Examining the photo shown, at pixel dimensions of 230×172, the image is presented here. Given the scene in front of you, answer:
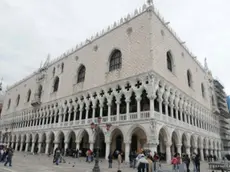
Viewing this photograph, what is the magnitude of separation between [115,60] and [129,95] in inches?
226

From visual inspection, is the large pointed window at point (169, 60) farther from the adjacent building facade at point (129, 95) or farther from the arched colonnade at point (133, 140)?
the arched colonnade at point (133, 140)

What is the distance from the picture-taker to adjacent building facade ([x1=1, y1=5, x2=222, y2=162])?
17938 mm

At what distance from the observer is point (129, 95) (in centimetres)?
1875

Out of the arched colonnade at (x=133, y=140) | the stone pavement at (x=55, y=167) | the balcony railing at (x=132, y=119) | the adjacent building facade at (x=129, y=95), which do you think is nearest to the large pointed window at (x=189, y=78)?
the adjacent building facade at (x=129, y=95)

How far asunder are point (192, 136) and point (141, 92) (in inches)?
414

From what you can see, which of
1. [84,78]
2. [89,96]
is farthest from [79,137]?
[84,78]

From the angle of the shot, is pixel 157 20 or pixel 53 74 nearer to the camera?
pixel 157 20

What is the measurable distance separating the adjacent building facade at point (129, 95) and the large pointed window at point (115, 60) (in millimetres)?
125

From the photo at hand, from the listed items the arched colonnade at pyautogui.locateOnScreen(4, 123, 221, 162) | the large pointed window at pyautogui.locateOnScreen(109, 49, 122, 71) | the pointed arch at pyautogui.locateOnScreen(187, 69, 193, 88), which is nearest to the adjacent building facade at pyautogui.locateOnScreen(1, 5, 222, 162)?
the arched colonnade at pyautogui.locateOnScreen(4, 123, 221, 162)

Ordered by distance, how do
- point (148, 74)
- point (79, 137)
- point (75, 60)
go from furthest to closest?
point (75, 60)
point (79, 137)
point (148, 74)

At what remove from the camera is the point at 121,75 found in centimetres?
2031

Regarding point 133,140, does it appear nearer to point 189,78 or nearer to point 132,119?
point 132,119

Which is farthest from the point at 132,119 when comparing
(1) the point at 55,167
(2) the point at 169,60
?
(2) the point at 169,60

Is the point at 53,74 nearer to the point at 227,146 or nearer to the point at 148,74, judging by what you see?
the point at 148,74
